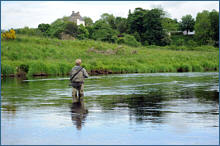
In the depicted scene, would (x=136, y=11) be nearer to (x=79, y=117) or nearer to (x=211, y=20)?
(x=211, y=20)

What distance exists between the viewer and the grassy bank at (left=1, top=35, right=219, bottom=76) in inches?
1537

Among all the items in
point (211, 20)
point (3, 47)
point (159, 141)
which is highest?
point (211, 20)

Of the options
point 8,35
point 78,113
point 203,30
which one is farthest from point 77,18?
point 78,113

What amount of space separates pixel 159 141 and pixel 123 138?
2.44 feet

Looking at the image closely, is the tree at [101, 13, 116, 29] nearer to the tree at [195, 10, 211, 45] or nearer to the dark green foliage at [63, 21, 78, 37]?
the tree at [195, 10, 211, 45]

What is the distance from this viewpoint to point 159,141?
28.0ft

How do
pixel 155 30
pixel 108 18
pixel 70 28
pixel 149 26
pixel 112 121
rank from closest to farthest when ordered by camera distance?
pixel 112 121, pixel 155 30, pixel 149 26, pixel 70 28, pixel 108 18

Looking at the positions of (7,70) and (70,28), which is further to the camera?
(70,28)

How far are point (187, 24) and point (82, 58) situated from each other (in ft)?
348

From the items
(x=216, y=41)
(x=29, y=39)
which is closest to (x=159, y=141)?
(x=29, y=39)

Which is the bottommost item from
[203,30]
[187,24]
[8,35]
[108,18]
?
[8,35]

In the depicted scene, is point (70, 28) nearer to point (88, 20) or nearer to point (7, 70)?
point (7, 70)

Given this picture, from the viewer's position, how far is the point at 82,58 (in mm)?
50469

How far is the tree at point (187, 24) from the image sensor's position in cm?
15150
